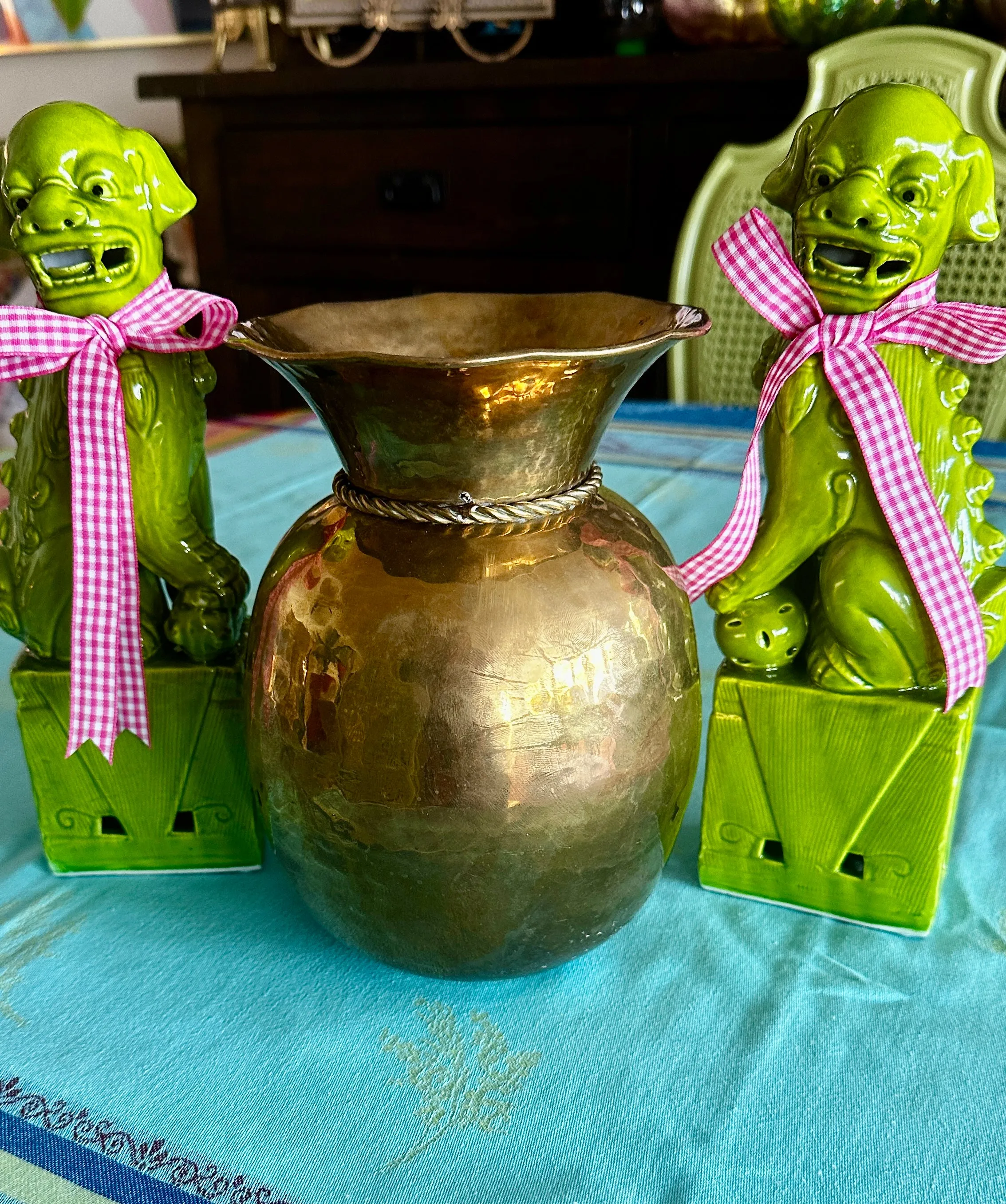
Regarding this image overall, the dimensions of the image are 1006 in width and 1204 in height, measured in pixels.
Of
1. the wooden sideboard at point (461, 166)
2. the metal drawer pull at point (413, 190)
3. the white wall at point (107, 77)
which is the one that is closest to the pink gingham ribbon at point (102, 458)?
the wooden sideboard at point (461, 166)

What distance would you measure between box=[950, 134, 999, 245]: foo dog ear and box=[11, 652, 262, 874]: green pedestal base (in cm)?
34

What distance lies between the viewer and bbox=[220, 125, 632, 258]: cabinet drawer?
1.54 meters

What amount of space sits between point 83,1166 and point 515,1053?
0.15 m

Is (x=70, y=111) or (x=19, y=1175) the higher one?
(x=70, y=111)

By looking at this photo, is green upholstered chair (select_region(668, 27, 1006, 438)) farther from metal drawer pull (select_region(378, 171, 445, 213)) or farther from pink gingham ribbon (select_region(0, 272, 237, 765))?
pink gingham ribbon (select_region(0, 272, 237, 765))

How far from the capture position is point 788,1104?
37cm

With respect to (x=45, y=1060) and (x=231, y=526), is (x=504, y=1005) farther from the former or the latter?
(x=231, y=526)

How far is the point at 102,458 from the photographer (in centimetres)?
41

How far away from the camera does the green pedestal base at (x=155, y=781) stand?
464mm

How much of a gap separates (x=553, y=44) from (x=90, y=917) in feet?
5.40

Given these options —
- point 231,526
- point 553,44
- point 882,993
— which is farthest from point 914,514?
point 553,44

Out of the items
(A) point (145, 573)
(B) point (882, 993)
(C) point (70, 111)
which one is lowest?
(B) point (882, 993)

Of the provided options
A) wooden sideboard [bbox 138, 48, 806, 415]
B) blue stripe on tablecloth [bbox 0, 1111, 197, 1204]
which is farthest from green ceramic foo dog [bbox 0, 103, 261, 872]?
wooden sideboard [bbox 138, 48, 806, 415]

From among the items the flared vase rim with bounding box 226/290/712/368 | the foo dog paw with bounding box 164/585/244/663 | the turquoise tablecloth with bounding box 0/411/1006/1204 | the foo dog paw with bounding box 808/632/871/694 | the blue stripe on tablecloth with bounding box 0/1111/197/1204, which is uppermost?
the flared vase rim with bounding box 226/290/712/368
